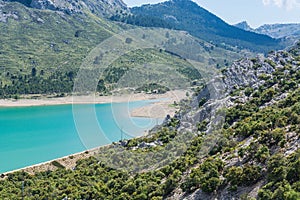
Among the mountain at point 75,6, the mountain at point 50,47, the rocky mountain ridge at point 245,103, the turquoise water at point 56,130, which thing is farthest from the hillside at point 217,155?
the mountain at point 75,6

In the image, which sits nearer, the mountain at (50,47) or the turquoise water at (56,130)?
the turquoise water at (56,130)

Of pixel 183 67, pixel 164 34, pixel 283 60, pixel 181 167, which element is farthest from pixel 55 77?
pixel 181 167

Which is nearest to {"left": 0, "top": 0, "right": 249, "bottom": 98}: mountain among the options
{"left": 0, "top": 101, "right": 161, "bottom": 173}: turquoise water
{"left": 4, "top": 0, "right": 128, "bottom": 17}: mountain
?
{"left": 4, "top": 0, "right": 128, "bottom": 17}: mountain

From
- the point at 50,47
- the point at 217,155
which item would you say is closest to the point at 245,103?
the point at 217,155

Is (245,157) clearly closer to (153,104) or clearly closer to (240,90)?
(240,90)

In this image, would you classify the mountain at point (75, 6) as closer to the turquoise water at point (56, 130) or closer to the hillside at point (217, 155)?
the turquoise water at point (56, 130)

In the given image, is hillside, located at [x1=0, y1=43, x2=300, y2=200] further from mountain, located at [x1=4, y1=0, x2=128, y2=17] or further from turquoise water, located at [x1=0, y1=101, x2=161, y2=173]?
mountain, located at [x1=4, y1=0, x2=128, y2=17]

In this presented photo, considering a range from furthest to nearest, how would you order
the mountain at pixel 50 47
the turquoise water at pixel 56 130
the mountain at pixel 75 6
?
1. the mountain at pixel 75 6
2. the mountain at pixel 50 47
3. the turquoise water at pixel 56 130

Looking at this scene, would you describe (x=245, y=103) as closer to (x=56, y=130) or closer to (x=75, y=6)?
(x=56, y=130)
